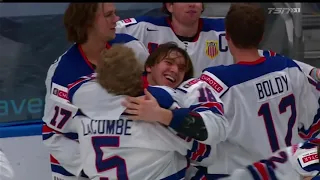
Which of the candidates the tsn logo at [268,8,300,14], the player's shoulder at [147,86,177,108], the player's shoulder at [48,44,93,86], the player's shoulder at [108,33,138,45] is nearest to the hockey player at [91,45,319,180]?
the player's shoulder at [147,86,177,108]

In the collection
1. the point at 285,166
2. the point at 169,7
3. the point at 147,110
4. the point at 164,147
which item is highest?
the point at 169,7

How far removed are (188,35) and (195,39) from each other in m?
0.03

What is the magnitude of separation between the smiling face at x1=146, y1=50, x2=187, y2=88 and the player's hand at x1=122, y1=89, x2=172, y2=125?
6.7 inches

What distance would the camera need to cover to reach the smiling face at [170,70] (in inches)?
76.3

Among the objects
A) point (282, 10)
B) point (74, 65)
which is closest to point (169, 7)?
point (74, 65)

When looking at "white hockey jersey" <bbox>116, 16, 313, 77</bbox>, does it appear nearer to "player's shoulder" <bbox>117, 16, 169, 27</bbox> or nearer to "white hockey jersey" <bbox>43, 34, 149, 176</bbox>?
"player's shoulder" <bbox>117, 16, 169, 27</bbox>

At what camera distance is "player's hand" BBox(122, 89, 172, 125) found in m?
1.76

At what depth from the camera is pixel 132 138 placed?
1794mm

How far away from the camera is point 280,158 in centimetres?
199

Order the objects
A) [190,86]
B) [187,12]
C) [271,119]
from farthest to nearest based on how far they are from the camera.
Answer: [187,12] < [271,119] < [190,86]

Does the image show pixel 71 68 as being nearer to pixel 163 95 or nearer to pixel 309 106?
pixel 163 95

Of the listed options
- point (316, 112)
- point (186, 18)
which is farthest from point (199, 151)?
point (186, 18)

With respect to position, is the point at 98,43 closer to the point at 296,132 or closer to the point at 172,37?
the point at 172,37

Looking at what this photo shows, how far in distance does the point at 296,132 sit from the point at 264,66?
0.24 metres
